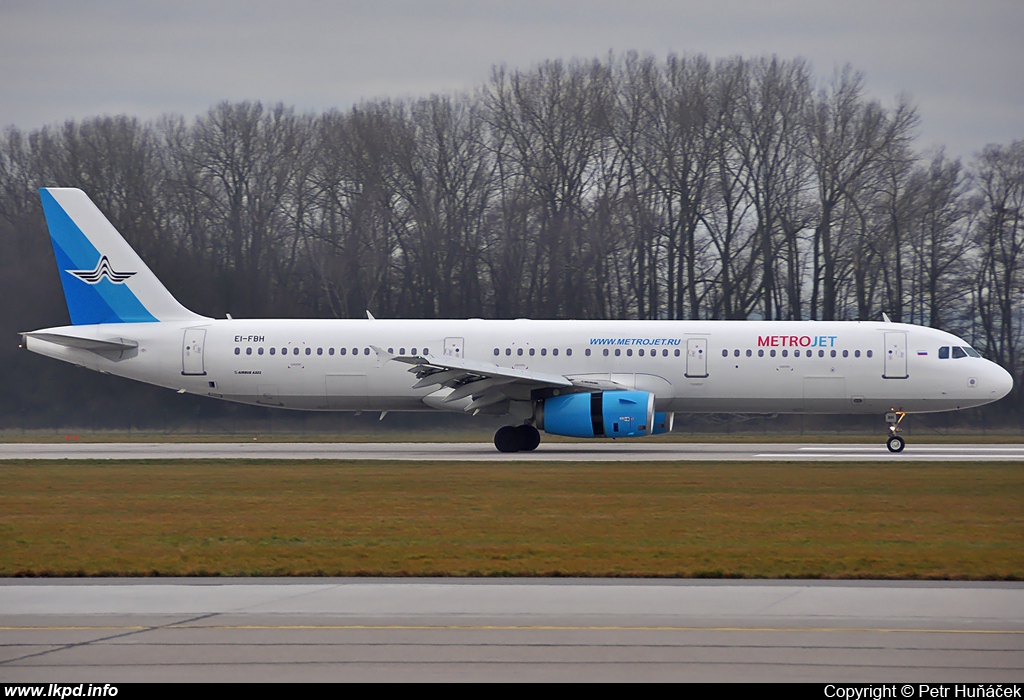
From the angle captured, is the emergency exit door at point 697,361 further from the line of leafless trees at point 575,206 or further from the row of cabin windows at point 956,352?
the line of leafless trees at point 575,206

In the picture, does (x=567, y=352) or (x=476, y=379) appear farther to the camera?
(x=567, y=352)

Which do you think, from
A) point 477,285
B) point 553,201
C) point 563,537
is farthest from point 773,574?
point 553,201

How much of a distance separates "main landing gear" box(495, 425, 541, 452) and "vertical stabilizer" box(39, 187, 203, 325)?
9018mm

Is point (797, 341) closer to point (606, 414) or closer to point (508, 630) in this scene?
point (606, 414)

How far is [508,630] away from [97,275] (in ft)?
86.8

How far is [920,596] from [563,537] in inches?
185

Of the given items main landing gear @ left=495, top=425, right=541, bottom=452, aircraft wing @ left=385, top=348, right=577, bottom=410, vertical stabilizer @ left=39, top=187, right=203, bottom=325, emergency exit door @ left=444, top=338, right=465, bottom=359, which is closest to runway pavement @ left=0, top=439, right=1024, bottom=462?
main landing gear @ left=495, top=425, right=541, bottom=452

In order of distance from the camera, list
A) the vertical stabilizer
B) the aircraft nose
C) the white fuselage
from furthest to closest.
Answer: the vertical stabilizer, the white fuselage, the aircraft nose

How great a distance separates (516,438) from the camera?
30.1m

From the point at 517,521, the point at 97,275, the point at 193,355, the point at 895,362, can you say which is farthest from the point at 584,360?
the point at 517,521

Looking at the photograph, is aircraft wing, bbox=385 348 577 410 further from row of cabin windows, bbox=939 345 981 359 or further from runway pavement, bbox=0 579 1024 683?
runway pavement, bbox=0 579 1024 683

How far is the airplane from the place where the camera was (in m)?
29.9

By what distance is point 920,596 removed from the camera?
9617mm

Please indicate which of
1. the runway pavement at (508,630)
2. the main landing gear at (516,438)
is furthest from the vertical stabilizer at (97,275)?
the runway pavement at (508,630)
